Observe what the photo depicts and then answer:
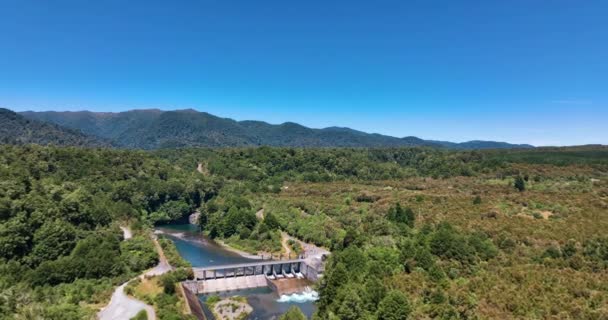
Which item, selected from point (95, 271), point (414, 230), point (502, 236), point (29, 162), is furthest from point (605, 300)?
point (29, 162)

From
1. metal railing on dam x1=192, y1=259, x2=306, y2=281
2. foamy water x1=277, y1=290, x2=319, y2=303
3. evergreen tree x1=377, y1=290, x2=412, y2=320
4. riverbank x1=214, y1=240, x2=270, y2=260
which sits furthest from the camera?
riverbank x1=214, y1=240, x2=270, y2=260

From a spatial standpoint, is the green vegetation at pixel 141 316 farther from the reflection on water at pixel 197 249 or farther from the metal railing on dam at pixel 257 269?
the reflection on water at pixel 197 249

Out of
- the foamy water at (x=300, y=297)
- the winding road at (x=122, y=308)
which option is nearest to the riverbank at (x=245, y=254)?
the foamy water at (x=300, y=297)

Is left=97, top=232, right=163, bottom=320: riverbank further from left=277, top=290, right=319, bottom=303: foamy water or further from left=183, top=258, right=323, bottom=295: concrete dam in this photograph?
left=277, top=290, right=319, bottom=303: foamy water

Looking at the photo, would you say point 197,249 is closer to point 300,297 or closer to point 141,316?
point 300,297

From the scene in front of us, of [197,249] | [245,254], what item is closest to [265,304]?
[245,254]

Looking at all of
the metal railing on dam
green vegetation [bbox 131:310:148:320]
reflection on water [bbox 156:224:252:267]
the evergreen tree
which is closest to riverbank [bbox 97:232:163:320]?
green vegetation [bbox 131:310:148:320]

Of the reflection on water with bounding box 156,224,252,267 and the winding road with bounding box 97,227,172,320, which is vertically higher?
the winding road with bounding box 97,227,172,320

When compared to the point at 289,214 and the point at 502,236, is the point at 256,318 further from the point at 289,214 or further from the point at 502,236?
the point at 289,214
